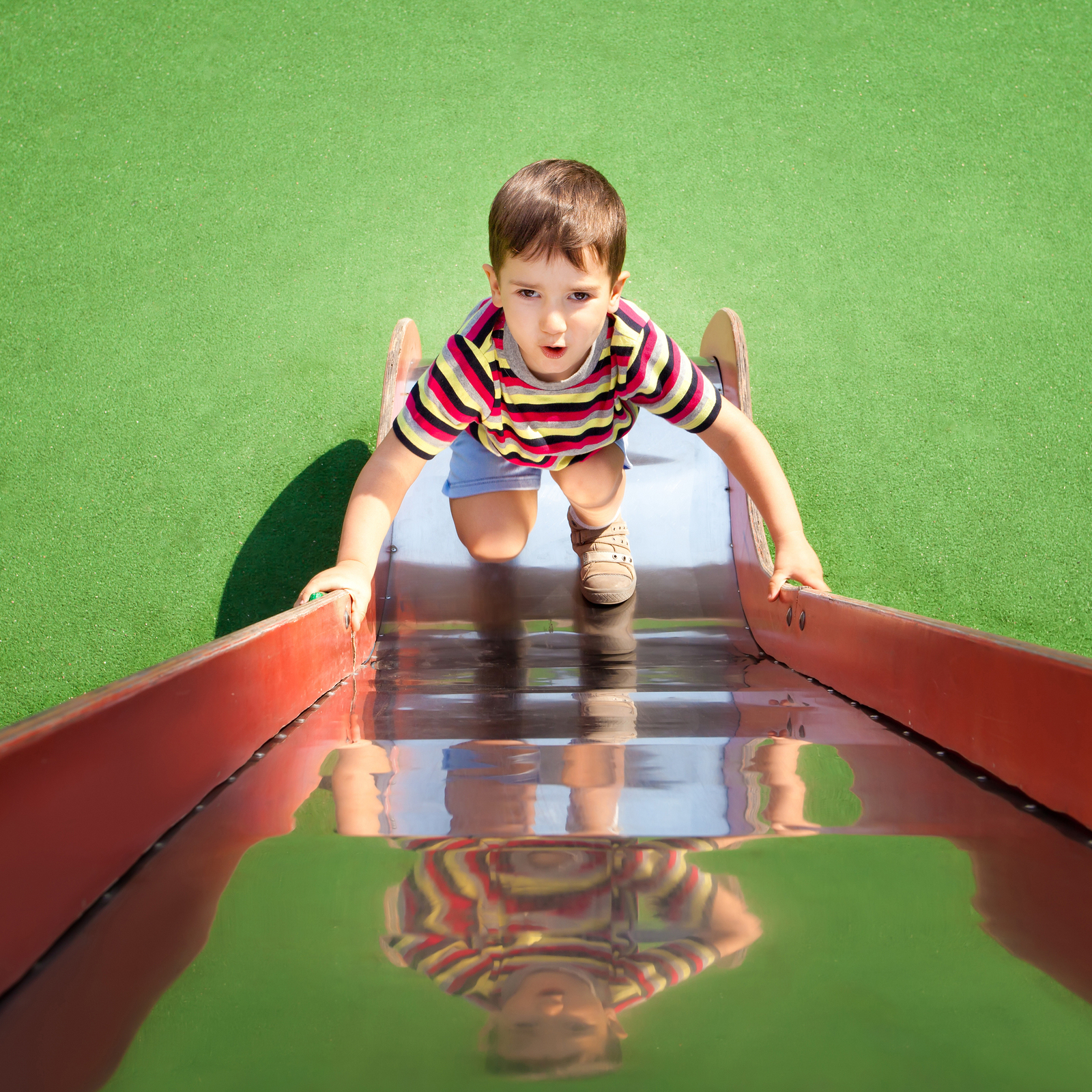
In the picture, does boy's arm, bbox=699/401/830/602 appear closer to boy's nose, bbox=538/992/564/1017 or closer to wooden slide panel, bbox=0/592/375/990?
wooden slide panel, bbox=0/592/375/990

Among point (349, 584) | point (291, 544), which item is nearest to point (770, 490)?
point (349, 584)

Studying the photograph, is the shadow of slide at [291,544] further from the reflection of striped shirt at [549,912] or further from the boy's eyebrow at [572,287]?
the reflection of striped shirt at [549,912]

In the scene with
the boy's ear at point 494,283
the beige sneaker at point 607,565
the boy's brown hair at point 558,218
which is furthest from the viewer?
the beige sneaker at point 607,565

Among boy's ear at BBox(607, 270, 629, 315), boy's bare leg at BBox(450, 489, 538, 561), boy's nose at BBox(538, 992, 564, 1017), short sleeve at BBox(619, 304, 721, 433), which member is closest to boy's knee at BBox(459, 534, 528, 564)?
boy's bare leg at BBox(450, 489, 538, 561)

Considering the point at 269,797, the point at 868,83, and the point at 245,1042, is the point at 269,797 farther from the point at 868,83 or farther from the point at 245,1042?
the point at 868,83

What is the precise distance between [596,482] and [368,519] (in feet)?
1.60

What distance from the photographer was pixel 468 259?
96.6 inches

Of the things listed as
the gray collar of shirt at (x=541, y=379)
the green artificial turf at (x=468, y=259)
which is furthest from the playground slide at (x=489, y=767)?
the green artificial turf at (x=468, y=259)

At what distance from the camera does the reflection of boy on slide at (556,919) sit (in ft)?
1.36

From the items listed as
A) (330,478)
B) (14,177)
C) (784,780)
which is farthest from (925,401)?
(14,177)

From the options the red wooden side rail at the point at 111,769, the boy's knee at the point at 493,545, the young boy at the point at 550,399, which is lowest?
the red wooden side rail at the point at 111,769

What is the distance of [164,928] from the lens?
49 cm

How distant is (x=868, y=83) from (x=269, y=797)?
286 cm

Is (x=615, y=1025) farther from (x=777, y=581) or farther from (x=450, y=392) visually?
(x=450, y=392)
